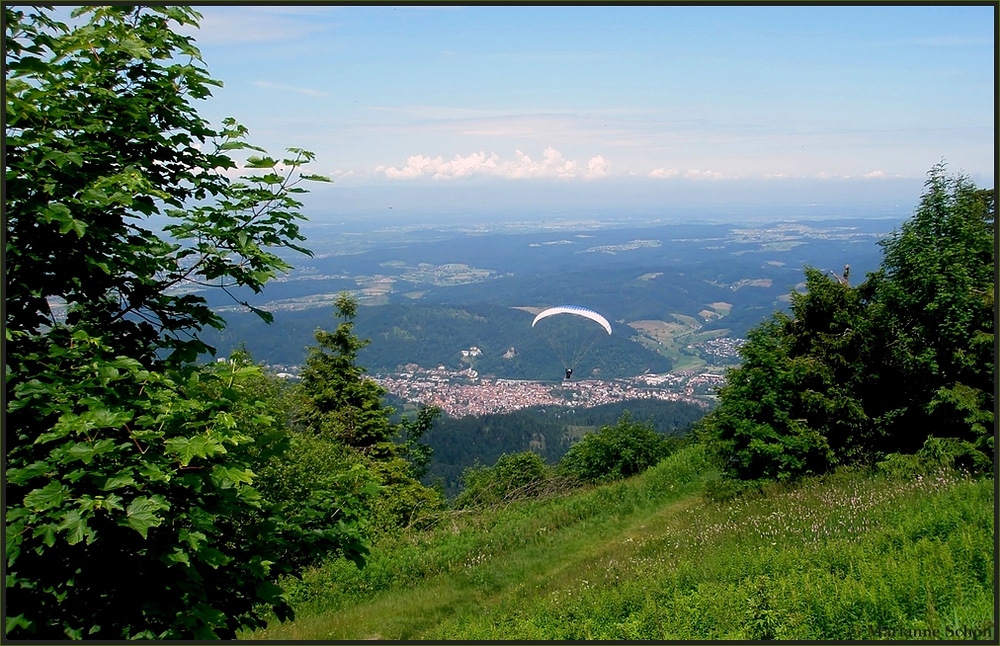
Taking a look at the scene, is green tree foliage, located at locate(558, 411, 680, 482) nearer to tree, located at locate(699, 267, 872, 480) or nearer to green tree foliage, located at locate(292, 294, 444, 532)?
green tree foliage, located at locate(292, 294, 444, 532)

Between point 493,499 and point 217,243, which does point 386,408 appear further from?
point 217,243

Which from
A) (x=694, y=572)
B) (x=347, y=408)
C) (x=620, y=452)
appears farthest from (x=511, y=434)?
(x=694, y=572)

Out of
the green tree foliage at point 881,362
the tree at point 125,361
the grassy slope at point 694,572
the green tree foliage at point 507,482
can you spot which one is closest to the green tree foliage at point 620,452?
the green tree foliage at point 507,482

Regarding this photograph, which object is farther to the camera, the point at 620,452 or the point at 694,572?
the point at 620,452

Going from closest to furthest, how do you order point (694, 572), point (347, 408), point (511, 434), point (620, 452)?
point (694, 572), point (620, 452), point (347, 408), point (511, 434)

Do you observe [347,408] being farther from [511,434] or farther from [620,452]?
[511,434]

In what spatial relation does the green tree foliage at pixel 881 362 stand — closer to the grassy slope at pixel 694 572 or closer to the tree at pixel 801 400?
the tree at pixel 801 400

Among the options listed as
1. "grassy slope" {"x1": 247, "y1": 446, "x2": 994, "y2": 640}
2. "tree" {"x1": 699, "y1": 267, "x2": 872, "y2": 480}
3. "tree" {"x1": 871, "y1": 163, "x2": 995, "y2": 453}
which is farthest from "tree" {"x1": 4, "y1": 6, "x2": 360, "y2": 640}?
"tree" {"x1": 871, "y1": 163, "x2": 995, "y2": 453}
